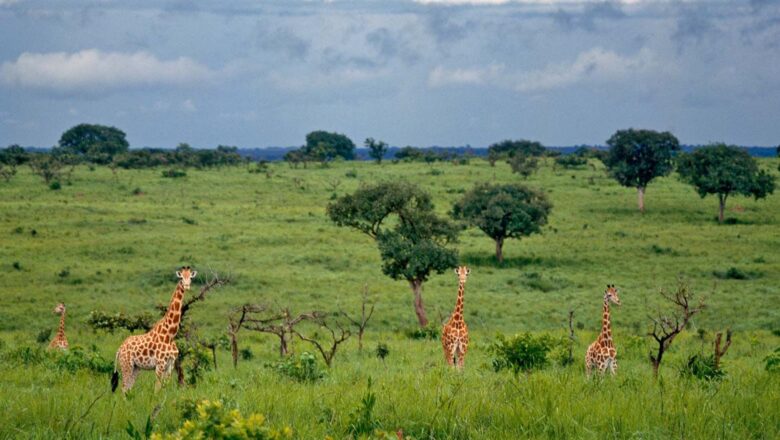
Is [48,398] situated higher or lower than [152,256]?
higher

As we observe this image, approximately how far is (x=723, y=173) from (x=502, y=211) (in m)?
21.3

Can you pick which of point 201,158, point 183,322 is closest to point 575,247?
point 183,322

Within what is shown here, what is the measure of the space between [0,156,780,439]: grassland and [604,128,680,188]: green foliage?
2.33 metres

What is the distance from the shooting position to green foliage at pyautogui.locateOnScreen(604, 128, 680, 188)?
212 feet

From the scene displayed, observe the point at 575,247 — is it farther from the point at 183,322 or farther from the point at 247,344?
the point at 183,322

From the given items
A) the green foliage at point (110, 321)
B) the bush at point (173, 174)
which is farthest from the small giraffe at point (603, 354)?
the bush at point (173, 174)

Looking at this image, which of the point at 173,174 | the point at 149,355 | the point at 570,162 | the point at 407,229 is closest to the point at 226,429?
the point at 149,355

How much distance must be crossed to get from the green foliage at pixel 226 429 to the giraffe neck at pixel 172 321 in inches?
262

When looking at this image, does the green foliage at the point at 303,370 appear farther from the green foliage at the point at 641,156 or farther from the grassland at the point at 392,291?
the green foliage at the point at 641,156

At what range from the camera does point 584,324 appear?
3150cm

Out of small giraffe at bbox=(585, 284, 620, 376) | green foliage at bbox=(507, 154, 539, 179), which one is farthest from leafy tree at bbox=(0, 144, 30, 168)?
small giraffe at bbox=(585, 284, 620, 376)

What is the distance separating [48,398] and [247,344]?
16453 mm

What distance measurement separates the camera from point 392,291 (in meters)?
38.3

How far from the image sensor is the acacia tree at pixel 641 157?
64562 mm
